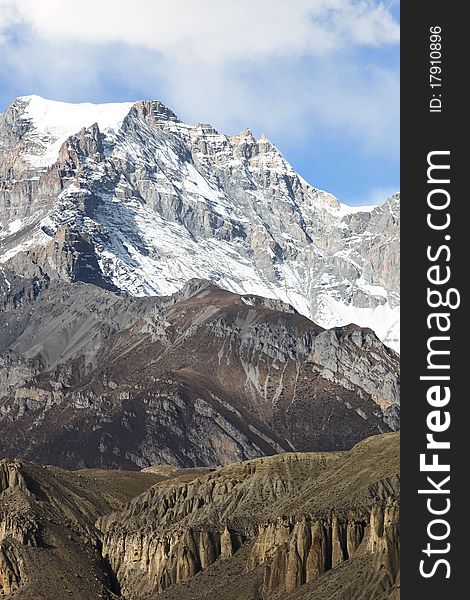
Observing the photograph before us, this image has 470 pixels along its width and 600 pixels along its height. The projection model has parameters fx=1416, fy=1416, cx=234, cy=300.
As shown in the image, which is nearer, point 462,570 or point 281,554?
point 462,570

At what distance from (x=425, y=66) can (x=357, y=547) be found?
10365 cm

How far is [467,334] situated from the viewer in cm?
7912

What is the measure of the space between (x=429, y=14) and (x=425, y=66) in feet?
11.4

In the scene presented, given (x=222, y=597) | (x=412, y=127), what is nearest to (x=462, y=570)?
(x=412, y=127)

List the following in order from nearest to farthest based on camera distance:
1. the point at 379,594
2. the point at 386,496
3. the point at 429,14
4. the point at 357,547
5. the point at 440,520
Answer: the point at 440,520
the point at 429,14
the point at 379,594
the point at 357,547
the point at 386,496

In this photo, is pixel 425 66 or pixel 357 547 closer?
pixel 425 66

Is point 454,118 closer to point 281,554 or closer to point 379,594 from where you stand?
point 379,594

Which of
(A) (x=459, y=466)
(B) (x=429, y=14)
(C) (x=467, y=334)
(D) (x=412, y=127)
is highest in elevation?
(B) (x=429, y=14)

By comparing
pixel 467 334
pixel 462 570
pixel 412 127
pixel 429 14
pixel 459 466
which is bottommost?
pixel 462 570

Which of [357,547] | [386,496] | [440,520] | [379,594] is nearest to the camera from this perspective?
[440,520]

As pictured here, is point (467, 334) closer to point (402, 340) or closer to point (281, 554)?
point (402, 340)

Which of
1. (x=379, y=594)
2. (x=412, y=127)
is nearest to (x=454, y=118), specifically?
(x=412, y=127)

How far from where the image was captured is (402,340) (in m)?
81.4

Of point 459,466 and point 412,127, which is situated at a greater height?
point 412,127
